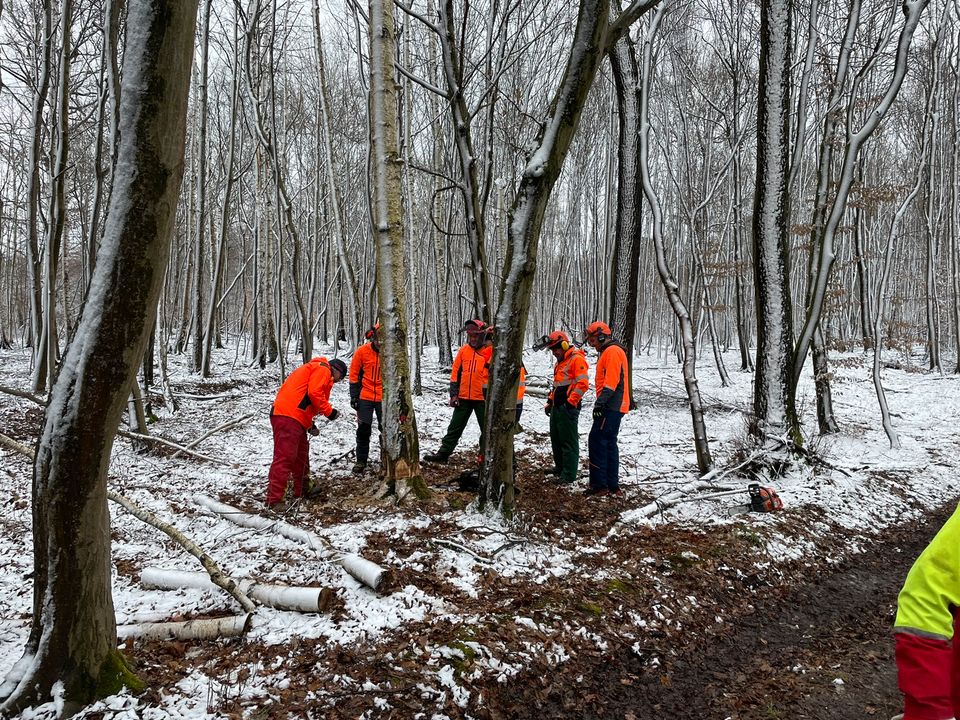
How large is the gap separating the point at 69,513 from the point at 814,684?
410 centimetres

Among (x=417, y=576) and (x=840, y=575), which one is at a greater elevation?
(x=417, y=576)

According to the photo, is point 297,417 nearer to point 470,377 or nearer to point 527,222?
point 470,377

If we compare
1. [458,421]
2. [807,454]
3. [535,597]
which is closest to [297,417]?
[458,421]

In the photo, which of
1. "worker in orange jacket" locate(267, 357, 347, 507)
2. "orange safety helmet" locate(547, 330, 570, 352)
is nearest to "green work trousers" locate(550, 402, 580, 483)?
"orange safety helmet" locate(547, 330, 570, 352)

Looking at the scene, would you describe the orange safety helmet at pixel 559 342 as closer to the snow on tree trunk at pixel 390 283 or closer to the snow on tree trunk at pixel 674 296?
the snow on tree trunk at pixel 674 296

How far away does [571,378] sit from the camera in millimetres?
6508

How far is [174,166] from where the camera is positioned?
229 cm

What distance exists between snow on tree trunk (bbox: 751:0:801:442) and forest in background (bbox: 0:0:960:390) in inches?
16.9

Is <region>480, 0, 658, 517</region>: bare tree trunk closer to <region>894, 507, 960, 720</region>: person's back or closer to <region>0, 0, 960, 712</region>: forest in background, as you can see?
<region>0, 0, 960, 712</region>: forest in background

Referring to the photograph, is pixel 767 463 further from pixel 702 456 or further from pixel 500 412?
pixel 500 412

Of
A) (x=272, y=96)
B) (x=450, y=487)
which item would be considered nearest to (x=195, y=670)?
(x=450, y=487)

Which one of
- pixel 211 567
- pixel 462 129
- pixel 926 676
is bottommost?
pixel 211 567

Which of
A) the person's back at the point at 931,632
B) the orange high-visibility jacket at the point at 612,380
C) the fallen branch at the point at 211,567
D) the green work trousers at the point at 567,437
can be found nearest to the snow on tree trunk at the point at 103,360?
the fallen branch at the point at 211,567

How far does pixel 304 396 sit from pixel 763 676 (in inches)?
179
